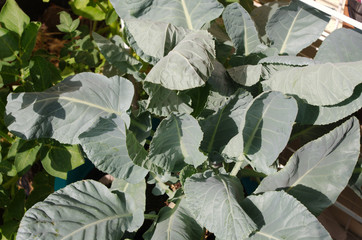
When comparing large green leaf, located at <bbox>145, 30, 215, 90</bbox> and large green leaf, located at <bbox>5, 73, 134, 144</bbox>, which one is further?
large green leaf, located at <bbox>5, 73, 134, 144</bbox>

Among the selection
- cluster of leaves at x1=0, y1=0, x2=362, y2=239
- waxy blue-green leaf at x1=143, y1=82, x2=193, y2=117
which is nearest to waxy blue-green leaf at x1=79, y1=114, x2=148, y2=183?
cluster of leaves at x1=0, y1=0, x2=362, y2=239

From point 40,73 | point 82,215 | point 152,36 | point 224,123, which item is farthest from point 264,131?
point 40,73

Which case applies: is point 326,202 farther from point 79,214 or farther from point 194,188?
point 79,214

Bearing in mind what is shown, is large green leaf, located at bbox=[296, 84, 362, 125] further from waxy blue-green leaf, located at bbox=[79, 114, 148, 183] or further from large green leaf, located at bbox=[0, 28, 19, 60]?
large green leaf, located at bbox=[0, 28, 19, 60]

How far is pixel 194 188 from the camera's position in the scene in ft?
2.96

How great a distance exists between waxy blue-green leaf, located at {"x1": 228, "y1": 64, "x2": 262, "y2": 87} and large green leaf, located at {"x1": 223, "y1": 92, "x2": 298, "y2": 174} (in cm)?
8

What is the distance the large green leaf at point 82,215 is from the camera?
2.83ft

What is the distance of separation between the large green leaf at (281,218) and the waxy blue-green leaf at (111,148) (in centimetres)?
30

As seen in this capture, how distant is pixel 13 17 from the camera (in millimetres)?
1053

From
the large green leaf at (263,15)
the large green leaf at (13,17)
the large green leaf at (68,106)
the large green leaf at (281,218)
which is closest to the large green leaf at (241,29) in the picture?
the large green leaf at (263,15)

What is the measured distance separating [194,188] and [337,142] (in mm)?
350

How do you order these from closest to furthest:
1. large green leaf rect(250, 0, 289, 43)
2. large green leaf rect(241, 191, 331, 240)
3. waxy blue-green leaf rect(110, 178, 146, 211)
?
large green leaf rect(241, 191, 331, 240) → waxy blue-green leaf rect(110, 178, 146, 211) → large green leaf rect(250, 0, 289, 43)

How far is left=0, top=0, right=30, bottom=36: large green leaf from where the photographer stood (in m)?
1.04

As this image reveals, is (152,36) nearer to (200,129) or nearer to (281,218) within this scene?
(200,129)
